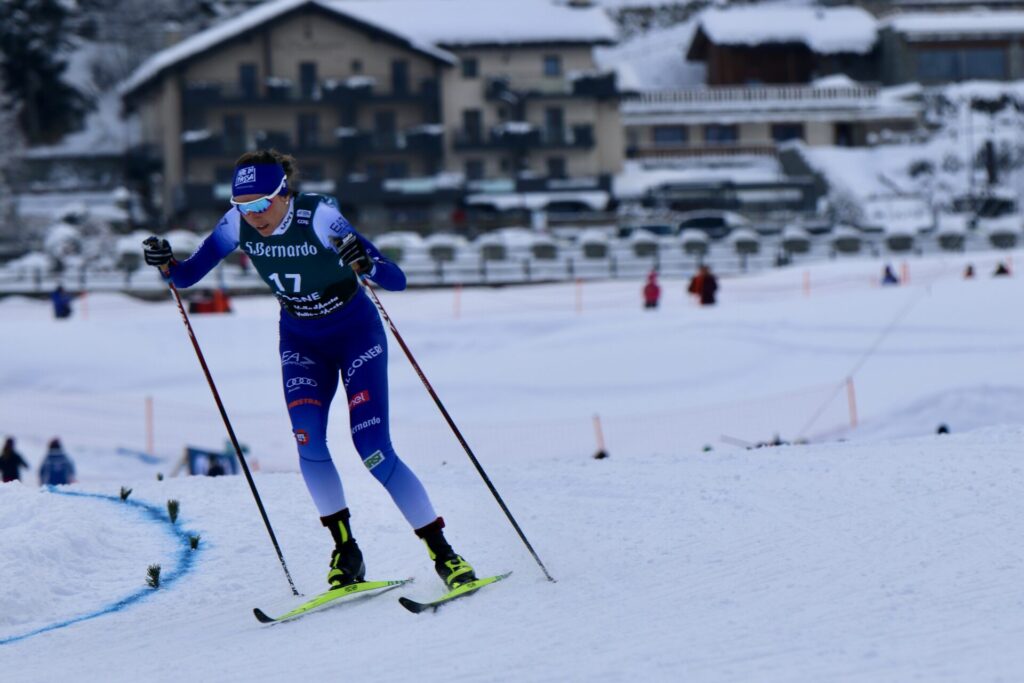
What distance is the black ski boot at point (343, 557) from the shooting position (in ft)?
22.7

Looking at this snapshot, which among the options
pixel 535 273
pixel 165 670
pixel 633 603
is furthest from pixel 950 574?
pixel 535 273

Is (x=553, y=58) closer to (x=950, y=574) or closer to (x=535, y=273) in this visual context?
(x=535, y=273)

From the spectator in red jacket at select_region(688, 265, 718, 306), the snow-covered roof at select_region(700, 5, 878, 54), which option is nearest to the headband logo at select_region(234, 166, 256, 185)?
the spectator in red jacket at select_region(688, 265, 718, 306)

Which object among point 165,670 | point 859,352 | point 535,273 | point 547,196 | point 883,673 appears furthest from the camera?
point 547,196

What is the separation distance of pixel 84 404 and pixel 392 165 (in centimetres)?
3887

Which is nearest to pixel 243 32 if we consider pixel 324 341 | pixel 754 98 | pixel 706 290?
pixel 754 98

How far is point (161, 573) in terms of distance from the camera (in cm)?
779

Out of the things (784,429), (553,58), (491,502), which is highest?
(553,58)

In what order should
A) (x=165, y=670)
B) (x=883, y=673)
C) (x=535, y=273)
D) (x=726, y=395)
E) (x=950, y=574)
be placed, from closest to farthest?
(x=883, y=673)
(x=165, y=670)
(x=950, y=574)
(x=726, y=395)
(x=535, y=273)

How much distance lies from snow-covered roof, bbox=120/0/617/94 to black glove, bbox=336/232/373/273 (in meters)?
57.1

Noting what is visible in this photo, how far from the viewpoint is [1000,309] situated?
27438 mm

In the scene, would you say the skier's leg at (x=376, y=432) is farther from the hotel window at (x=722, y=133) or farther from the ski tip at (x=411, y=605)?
the hotel window at (x=722, y=133)

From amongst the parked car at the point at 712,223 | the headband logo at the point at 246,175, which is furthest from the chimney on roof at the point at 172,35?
the headband logo at the point at 246,175

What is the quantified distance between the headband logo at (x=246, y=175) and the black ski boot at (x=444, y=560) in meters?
1.75
